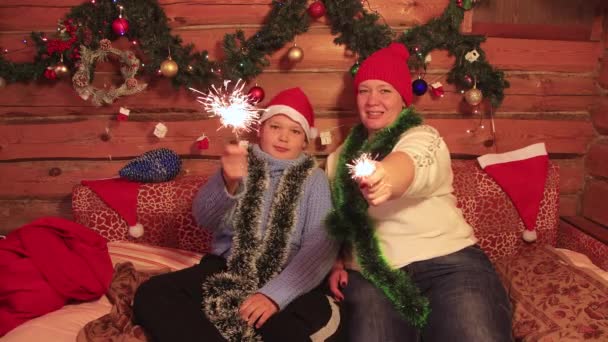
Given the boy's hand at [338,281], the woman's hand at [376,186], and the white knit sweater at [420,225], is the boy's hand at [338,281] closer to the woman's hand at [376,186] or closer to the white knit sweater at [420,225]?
the white knit sweater at [420,225]

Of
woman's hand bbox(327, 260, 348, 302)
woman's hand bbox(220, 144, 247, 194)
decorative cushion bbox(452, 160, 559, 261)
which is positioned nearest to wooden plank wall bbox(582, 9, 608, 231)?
decorative cushion bbox(452, 160, 559, 261)

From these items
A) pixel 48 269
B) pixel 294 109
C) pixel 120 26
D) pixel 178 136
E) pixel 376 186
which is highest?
pixel 120 26

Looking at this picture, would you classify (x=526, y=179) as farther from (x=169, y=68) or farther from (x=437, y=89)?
(x=169, y=68)

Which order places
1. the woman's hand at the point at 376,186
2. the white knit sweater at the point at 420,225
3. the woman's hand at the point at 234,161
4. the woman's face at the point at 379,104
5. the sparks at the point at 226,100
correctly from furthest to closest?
the sparks at the point at 226,100
the woman's face at the point at 379,104
the white knit sweater at the point at 420,225
the woman's hand at the point at 234,161
the woman's hand at the point at 376,186

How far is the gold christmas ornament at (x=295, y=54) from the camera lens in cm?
211

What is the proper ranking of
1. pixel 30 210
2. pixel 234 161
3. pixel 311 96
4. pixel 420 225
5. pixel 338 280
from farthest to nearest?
pixel 30 210
pixel 311 96
pixel 338 280
pixel 420 225
pixel 234 161

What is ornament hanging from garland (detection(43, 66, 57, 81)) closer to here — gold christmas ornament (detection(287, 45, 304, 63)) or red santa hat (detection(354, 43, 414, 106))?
gold christmas ornament (detection(287, 45, 304, 63))

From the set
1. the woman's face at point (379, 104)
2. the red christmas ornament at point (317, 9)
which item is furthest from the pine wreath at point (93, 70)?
the woman's face at point (379, 104)

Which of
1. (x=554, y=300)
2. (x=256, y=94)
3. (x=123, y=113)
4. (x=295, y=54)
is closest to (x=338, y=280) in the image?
(x=554, y=300)

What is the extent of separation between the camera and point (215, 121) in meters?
2.31

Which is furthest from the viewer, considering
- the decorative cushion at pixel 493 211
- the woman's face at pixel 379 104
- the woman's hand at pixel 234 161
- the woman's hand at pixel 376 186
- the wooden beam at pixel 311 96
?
the wooden beam at pixel 311 96

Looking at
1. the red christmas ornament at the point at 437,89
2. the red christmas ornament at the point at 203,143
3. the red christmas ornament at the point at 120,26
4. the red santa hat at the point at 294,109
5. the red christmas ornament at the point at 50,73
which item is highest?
the red christmas ornament at the point at 120,26

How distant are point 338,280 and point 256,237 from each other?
1.22ft

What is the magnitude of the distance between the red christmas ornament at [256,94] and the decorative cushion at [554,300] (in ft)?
4.43
